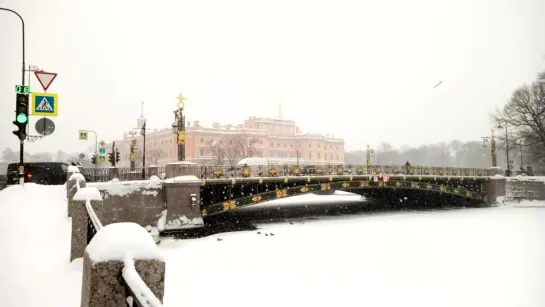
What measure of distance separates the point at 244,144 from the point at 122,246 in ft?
250

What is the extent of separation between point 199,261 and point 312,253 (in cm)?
539

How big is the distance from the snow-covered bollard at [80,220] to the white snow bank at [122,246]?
470 centimetres

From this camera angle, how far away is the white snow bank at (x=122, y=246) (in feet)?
9.09

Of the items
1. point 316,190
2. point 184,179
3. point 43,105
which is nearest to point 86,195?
point 43,105

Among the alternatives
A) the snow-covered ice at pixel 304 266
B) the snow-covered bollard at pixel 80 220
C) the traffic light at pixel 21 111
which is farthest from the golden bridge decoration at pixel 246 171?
the snow-covered bollard at pixel 80 220

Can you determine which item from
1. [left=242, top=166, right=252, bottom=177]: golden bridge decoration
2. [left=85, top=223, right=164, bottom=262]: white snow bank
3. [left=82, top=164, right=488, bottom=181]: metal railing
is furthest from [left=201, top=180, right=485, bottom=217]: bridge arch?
[left=85, top=223, right=164, bottom=262]: white snow bank

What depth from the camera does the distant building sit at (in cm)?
8069

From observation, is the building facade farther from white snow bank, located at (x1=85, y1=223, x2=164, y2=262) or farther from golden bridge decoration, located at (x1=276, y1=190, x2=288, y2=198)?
white snow bank, located at (x1=85, y1=223, x2=164, y2=262)

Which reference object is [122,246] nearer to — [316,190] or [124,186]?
[124,186]

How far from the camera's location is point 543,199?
41.1 meters

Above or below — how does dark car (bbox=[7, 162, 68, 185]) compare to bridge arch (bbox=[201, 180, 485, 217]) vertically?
above

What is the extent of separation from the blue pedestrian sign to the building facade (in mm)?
59040

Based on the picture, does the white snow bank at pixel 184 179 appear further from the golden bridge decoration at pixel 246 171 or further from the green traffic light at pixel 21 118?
the green traffic light at pixel 21 118

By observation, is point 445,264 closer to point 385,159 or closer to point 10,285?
point 10,285
